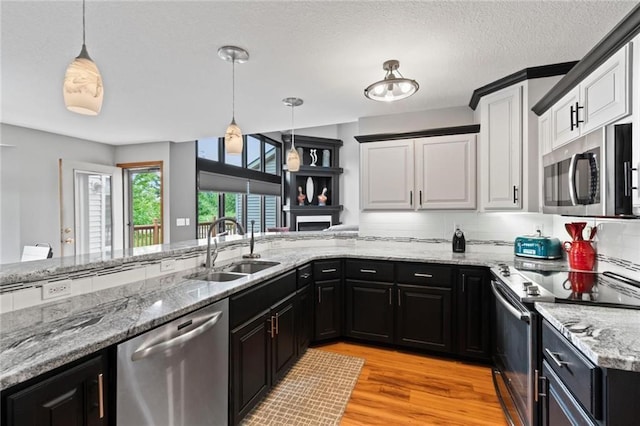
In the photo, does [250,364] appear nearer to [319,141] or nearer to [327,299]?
[327,299]

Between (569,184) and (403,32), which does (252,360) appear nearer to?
(569,184)

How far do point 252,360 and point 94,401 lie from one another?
994 millimetres

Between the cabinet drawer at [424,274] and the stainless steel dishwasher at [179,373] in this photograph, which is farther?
the cabinet drawer at [424,274]

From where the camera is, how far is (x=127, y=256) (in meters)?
1.85

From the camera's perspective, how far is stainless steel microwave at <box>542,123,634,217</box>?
1.39 m

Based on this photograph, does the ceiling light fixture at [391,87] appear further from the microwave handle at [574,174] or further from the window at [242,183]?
the window at [242,183]

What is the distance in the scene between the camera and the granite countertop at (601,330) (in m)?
0.99

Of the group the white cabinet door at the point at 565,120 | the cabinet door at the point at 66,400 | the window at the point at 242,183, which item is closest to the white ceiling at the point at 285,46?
the white cabinet door at the point at 565,120

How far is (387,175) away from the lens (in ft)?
11.1

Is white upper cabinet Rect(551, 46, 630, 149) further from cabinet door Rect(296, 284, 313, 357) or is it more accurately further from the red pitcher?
cabinet door Rect(296, 284, 313, 357)

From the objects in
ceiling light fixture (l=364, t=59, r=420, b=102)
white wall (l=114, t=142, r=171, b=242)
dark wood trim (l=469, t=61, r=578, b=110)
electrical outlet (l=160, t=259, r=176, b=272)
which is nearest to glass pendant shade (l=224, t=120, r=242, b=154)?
electrical outlet (l=160, t=259, r=176, b=272)

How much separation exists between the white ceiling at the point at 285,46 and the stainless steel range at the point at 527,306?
1.57 metres

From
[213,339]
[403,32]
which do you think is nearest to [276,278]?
[213,339]

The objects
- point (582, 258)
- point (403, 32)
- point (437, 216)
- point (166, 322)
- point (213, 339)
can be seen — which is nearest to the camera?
point (166, 322)
